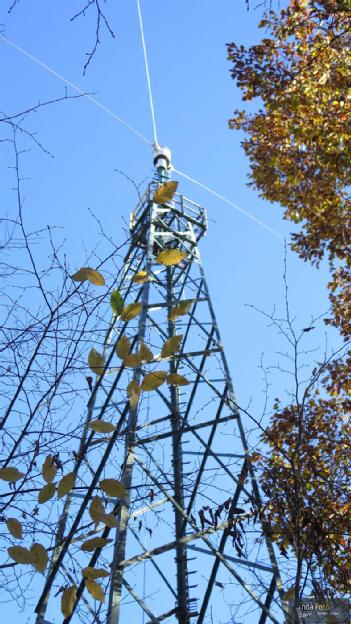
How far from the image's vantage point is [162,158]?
43.5 feet

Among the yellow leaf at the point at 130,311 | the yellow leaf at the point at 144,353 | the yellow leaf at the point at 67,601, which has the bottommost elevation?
the yellow leaf at the point at 67,601

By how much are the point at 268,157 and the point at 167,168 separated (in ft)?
10.2

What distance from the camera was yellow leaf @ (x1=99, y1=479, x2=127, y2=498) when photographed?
2.63 m

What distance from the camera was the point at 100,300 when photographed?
13.2 ft

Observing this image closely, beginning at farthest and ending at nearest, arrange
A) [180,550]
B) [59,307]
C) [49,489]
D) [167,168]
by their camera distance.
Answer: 1. [167,168]
2. [180,550]
3. [59,307]
4. [49,489]

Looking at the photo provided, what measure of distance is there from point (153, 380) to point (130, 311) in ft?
1.04

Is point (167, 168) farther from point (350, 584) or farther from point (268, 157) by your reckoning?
point (350, 584)

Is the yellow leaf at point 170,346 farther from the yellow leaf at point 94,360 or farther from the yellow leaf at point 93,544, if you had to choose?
the yellow leaf at point 93,544

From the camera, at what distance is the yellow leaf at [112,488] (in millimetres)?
2631

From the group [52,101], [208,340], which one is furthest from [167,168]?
[52,101]

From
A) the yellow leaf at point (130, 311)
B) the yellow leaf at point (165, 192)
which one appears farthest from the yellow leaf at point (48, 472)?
the yellow leaf at point (165, 192)

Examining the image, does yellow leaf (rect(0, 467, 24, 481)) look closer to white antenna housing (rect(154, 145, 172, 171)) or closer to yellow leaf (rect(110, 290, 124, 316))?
yellow leaf (rect(110, 290, 124, 316))

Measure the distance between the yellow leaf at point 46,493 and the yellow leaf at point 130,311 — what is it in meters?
0.76

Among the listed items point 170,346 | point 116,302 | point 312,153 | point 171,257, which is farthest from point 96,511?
point 312,153
